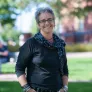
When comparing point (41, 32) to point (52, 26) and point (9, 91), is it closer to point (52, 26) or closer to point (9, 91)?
point (52, 26)

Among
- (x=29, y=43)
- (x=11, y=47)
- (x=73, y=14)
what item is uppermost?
(x=29, y=43)

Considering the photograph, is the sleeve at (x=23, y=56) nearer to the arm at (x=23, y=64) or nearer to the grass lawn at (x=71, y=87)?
the arm at (x=23, y=64)

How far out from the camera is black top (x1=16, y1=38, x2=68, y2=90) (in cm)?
374

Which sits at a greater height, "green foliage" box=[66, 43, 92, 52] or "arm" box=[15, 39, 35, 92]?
"arm" box=[15, 39, 35, 92]

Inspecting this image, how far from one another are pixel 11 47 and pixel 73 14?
8.85 meters

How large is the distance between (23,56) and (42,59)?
8.3 inches

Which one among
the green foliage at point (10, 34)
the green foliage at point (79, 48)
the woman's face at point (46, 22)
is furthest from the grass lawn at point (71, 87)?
the green foliage at point (10, 34)

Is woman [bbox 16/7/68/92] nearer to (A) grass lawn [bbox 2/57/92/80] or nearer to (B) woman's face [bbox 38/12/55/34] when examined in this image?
(B) woman's face [bbox 38/12/55/34]

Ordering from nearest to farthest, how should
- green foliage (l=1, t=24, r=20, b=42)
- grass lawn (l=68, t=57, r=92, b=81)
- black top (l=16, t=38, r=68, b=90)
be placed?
black top (l=16, t=38, r=68, b=90), grass lawn (l=68, t=57, r=92, b=81), green foliage (l=1, t=24, r=20, b=42)

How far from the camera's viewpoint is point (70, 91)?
9.30 metres

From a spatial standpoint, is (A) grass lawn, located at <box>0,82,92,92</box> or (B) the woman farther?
(A) grass lawn, located at <box>0,82,92,92</box>

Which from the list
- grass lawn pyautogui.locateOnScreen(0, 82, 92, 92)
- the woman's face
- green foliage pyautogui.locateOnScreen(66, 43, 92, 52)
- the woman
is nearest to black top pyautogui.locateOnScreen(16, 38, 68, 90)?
the woman

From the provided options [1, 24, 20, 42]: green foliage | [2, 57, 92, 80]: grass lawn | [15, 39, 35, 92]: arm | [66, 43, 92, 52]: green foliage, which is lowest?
[1, 24, 20, 42]: green foliage

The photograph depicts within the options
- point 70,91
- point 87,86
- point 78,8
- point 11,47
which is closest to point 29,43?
point 70,91
